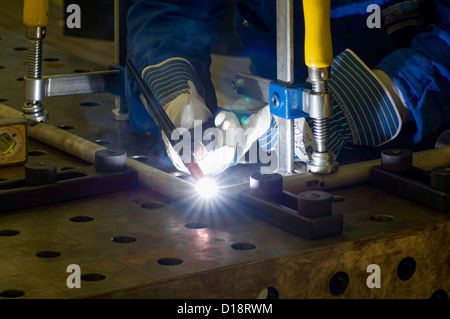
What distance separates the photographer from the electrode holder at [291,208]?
1340mm

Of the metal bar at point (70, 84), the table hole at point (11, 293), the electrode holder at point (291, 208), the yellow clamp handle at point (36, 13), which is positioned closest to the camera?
the table hole at point (11, 293)

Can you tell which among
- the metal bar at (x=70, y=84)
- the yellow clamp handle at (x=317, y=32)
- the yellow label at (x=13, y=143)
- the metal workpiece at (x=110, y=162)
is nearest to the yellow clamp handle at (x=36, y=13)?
the metal bar at (x=70, y=84)

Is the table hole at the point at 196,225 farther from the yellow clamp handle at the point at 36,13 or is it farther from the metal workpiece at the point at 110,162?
the yellow clamp handle at the point at 36,13

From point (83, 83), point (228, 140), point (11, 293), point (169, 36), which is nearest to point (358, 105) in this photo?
point (228, 140)

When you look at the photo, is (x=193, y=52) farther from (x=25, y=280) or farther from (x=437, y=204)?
(x=25, y=280)

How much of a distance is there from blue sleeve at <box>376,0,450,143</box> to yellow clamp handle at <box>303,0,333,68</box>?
0.43m

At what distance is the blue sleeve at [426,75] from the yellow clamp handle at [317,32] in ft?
1.42

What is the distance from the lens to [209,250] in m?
1.30

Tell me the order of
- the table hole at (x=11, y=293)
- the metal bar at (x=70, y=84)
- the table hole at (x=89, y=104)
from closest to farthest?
1. the table hole at (x=11, y=293)
2. the metal bar at (x=70, y=84)
3. the table hole at (x=89, y=104)

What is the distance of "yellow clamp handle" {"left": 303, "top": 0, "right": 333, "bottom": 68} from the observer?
144 cm

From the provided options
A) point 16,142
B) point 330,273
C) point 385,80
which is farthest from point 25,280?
point 385,80

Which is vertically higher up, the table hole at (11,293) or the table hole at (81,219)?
the table hole at (81,219)

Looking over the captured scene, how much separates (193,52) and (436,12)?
0.59 metres

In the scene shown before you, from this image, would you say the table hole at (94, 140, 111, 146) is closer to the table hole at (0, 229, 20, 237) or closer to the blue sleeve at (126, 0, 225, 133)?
the blue sleeve at (126, 0, 225, 133)
